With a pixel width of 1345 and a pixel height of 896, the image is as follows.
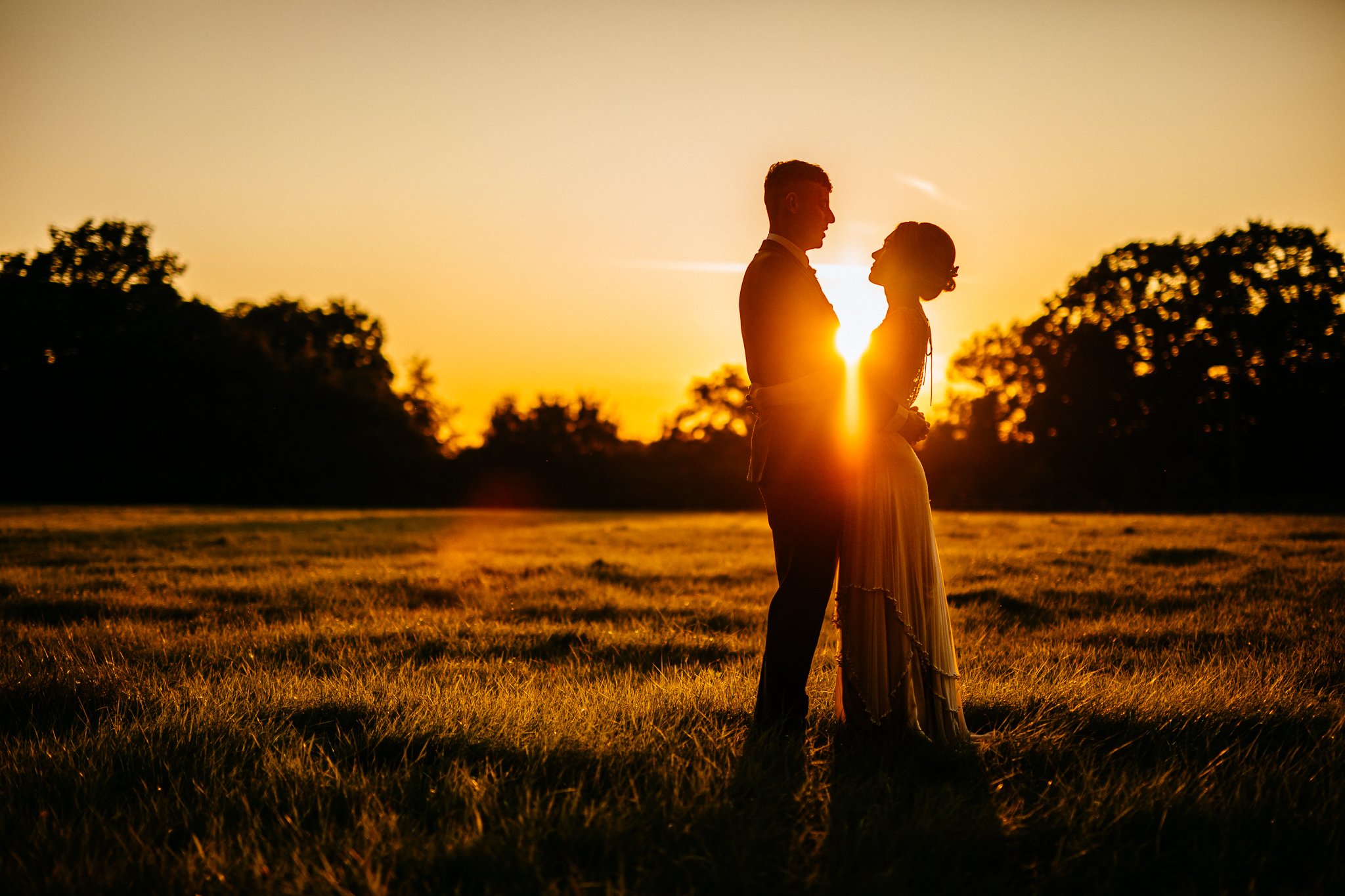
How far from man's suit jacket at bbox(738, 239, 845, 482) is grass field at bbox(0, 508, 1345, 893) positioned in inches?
48.0

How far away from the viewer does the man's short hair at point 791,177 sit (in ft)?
12.5

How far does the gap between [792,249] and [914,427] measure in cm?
99

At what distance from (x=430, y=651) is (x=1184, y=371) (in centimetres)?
4706

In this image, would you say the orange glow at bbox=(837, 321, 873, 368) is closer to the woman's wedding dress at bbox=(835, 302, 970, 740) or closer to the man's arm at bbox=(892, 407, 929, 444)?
the woman's wedding dress at bbox=(835, 302, 970, 740)

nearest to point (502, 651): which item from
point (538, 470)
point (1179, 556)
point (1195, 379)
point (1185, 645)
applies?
point (1185, 645)

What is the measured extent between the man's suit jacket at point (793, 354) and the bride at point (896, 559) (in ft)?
0.61

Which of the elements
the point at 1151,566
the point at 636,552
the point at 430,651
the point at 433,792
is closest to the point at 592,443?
the point at 636,552

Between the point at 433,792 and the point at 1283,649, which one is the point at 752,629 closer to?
the point at 1283,649

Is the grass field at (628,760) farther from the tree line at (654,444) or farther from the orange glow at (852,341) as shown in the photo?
the tree line at (654,444)

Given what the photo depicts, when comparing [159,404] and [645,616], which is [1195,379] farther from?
[159,404]

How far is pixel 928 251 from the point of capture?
3869mm

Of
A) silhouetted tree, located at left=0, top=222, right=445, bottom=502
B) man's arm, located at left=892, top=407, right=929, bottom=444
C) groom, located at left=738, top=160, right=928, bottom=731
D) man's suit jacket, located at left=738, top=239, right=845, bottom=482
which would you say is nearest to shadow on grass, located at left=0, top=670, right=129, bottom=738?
groom, located at left=738, top=160, right=928, bottom=731

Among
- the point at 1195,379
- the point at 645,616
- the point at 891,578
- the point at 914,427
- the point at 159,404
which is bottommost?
the point at 645,616

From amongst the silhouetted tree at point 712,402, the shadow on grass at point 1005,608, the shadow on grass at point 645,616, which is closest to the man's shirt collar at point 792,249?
the shadow on grass at point 645,616
